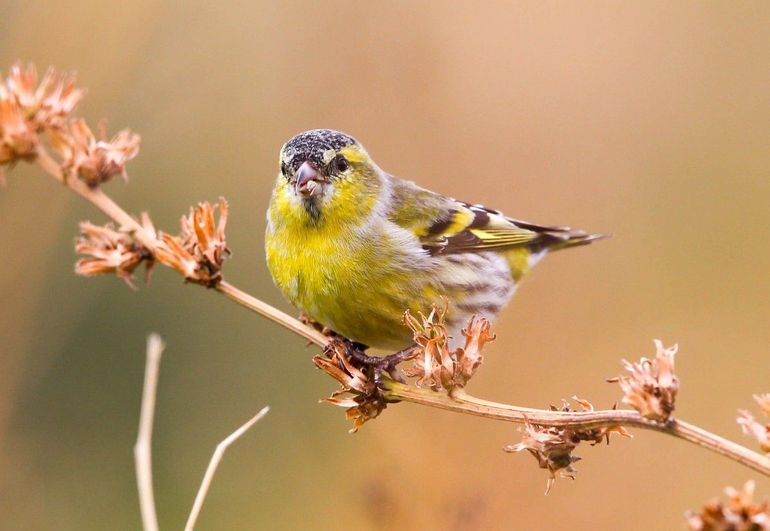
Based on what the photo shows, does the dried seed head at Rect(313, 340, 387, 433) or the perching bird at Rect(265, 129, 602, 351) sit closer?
the dried seed head at Rect(313, 340, 387, 433)

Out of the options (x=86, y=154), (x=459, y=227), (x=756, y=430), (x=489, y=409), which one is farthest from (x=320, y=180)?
(x=756, y=430)

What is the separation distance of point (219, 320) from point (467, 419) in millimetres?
2108

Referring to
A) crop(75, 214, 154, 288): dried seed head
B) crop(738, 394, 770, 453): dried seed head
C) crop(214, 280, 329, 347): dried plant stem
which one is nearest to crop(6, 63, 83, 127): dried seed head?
crop(75, 214, 154, 288): dried seed head

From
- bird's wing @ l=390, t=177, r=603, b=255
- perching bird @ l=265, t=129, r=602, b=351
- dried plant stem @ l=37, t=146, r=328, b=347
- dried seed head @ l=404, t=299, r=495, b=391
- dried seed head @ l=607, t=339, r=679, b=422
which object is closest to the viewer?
dried seed head @ l=607, t=339, r=679, b=422

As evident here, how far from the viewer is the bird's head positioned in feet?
12.6

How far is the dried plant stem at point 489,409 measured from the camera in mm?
2020

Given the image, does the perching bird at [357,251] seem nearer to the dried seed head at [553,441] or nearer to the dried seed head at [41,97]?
the dried seed head at [41,97]

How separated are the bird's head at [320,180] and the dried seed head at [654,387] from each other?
2.00 m

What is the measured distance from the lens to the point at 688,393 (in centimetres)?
552

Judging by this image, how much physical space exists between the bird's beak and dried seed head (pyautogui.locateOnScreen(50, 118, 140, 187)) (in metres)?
0.96

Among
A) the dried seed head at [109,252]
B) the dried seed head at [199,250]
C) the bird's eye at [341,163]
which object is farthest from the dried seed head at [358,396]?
the bird's eye at [341,163]

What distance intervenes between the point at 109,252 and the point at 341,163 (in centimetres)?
135

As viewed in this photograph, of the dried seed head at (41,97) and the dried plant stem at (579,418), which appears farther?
the dried seed head at (41,97)

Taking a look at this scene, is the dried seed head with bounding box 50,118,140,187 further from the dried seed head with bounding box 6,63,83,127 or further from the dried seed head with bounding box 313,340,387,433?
the dried seed head with bounding box 313,340,387,433
